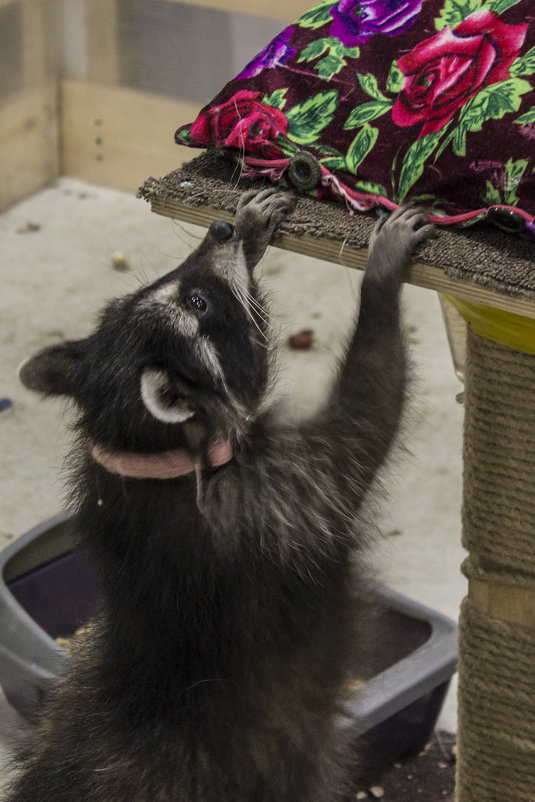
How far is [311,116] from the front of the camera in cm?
203

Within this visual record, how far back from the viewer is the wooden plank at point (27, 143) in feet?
17.3

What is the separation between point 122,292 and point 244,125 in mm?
2478

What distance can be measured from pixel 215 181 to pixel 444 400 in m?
2.15

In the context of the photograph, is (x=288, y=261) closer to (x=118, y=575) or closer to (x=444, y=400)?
(x=444, y=400)

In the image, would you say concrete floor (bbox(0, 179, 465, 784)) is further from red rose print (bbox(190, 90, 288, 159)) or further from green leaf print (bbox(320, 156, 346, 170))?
green leaf print (bbox(320, 156, 346, 170))

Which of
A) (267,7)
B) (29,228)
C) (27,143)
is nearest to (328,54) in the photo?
(267,7)

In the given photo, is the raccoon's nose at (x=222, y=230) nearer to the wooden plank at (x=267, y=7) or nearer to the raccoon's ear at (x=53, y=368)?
the raccoon's ear at (x=53, y=368)

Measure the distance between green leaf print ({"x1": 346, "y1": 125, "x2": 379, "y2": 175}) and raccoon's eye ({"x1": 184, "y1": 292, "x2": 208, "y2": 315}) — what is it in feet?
1.14

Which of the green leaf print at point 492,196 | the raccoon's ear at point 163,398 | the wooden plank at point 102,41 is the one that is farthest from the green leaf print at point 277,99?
the wooden plank at point 102,41

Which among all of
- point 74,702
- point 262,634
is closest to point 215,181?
point 262,634

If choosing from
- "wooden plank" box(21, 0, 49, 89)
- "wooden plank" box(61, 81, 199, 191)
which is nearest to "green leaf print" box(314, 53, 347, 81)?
"wooden plank" box(61, 81, 199, 191)

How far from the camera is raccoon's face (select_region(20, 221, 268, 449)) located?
1.89 meters

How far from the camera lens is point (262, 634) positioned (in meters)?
1.96

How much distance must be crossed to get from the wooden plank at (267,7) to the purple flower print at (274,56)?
104 inches
